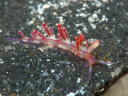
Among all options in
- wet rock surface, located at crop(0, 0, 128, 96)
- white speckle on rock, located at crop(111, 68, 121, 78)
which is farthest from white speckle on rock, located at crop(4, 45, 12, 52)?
white speckle on rock, located at crop(111, 68, 121, 78)

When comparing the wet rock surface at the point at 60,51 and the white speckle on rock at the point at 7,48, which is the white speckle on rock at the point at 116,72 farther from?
the white speckle on rock at the point at 7,48

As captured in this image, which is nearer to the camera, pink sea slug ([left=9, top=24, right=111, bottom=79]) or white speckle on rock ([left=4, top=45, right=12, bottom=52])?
pink sea slug ([left=9, top=24, right=111, bottom=79])

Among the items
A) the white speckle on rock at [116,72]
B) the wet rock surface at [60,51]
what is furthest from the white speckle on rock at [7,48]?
the white speckle on rock at [116,72]

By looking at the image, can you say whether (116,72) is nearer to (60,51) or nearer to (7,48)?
(60,51)

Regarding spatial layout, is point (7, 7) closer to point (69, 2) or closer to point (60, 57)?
point (69, 2)

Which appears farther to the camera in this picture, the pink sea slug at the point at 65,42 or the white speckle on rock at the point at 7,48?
the white speckle on rock at the point at 7,48

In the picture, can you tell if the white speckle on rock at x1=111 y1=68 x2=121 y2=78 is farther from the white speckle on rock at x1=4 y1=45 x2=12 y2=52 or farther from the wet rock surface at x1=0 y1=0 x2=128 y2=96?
the white speckle on rock at x1=4 y1=45 x2=12 y2=52

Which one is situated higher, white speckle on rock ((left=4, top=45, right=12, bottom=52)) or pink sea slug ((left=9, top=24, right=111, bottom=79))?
pink sea slug ((left=9, top=24, right=111, bottom=79))

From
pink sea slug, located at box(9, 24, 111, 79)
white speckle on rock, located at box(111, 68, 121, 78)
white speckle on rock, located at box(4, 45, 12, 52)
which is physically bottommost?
white speckle on rock, located at box(111, 68, 121, 78)
